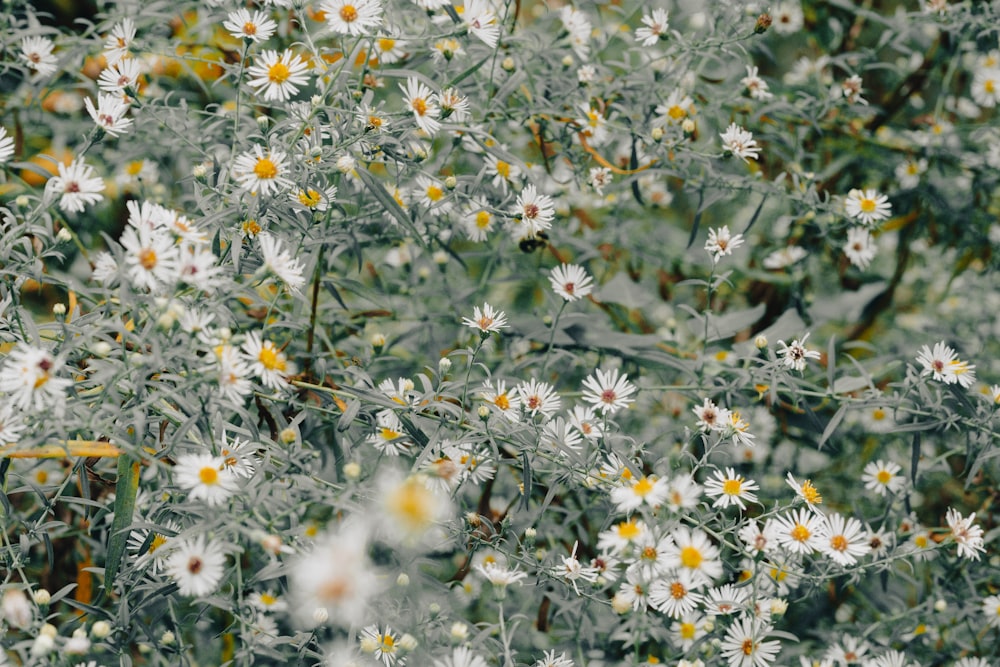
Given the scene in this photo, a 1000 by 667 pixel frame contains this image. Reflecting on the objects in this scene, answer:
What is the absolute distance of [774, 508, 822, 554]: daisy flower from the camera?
1.10 meters

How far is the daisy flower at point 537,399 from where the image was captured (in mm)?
1118

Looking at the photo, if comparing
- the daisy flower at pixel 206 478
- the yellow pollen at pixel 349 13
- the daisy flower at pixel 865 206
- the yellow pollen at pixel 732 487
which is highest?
the yellow pollen at pixel 349 13

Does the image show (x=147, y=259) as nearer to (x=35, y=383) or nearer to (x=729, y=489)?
(x=35, y=383)

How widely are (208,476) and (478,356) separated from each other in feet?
1.96

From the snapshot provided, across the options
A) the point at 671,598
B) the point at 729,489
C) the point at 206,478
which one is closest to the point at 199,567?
the point at 206,478

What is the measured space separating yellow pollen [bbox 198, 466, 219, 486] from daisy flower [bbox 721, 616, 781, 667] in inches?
26.2

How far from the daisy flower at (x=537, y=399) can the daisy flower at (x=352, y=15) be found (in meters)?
0.53

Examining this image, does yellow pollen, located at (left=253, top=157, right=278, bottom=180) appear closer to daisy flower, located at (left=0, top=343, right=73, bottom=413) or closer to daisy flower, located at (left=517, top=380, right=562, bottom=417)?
daisy flower, located at (left=0, top=343, right=73, bottom=413)

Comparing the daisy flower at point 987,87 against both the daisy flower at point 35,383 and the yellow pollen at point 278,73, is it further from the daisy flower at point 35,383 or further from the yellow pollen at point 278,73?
the daisy flower at point 35,383

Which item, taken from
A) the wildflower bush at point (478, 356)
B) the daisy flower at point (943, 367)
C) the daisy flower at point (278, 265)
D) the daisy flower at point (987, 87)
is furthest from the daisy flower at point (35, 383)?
the daisy flower at point (987, 87)

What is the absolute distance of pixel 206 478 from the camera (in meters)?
0.87

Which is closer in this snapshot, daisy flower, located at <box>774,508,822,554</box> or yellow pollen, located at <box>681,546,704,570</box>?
yellow pollen, located at <box>681,546,704,570</box>

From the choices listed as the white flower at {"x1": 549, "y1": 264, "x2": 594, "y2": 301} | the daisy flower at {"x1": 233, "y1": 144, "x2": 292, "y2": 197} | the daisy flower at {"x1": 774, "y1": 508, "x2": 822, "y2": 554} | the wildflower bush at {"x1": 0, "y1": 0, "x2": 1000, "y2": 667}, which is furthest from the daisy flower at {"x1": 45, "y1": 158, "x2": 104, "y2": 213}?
the daisy flower at {"x1": 774, "y1": 508, "x2": 822, "y2": 554}

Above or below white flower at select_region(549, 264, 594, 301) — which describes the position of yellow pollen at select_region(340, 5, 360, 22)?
above
